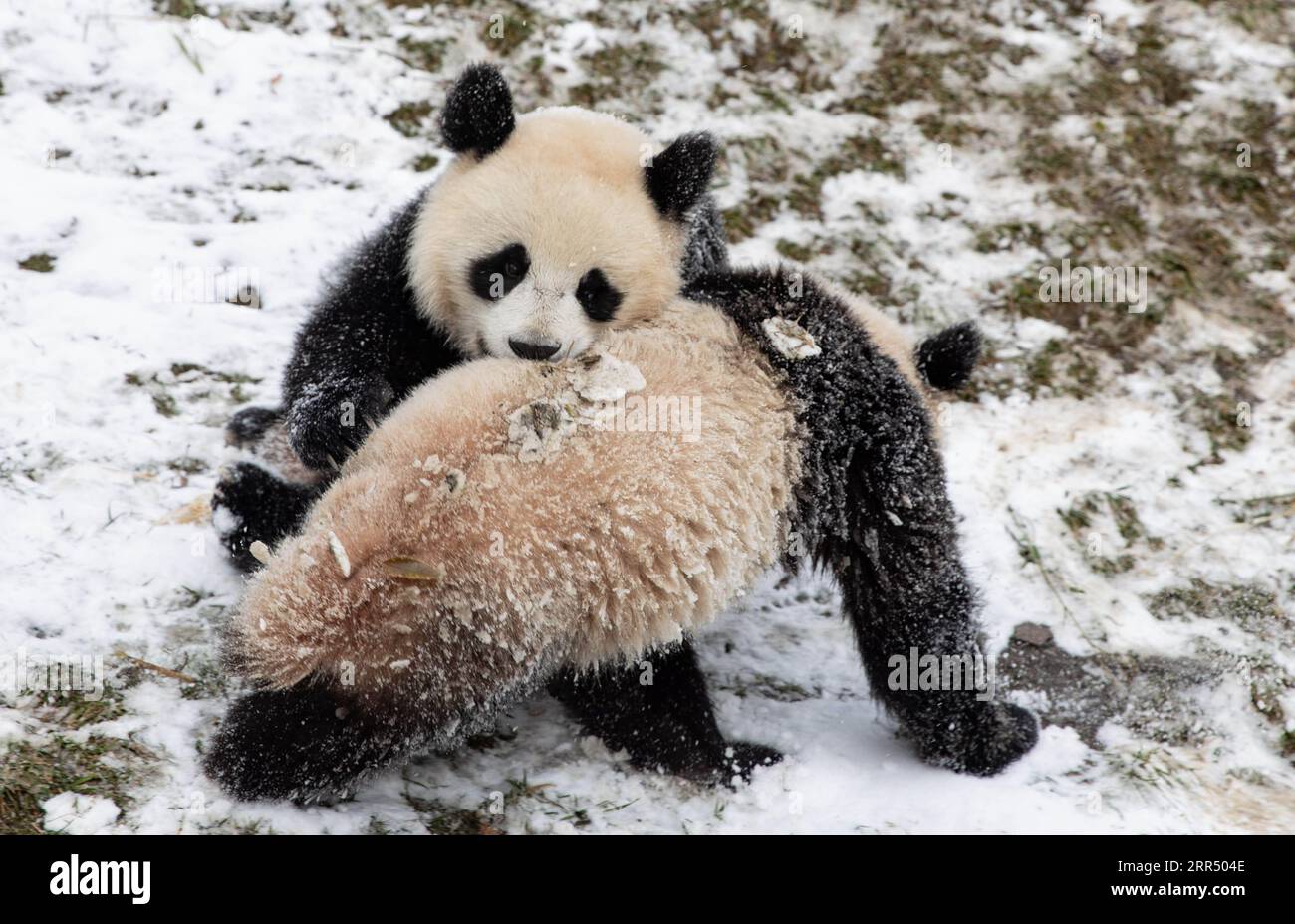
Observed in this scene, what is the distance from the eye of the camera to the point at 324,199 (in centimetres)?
629

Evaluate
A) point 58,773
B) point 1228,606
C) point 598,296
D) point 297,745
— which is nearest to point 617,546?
point 297,745

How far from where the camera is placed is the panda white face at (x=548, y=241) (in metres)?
4.03

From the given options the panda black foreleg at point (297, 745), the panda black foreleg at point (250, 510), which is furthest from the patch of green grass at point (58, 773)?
the panda black foreleg at point (250, 510)

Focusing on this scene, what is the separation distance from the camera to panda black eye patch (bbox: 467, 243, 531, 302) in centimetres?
408

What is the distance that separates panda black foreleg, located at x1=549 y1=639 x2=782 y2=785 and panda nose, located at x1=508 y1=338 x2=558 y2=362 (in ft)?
3.40

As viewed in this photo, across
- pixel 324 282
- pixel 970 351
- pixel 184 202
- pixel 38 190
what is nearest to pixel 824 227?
pixel 970 351

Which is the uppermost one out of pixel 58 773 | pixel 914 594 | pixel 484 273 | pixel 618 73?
pixel 618 73

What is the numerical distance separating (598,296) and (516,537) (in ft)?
4.43

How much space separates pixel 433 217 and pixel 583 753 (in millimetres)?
2035

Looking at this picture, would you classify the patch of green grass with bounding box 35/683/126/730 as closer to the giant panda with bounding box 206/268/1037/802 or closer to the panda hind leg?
the giant panda with bounding box 206/268/1037/802

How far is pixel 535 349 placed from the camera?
378 cm

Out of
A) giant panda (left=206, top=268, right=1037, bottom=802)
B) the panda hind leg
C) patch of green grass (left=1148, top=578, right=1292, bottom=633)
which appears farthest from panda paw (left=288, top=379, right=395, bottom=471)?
patch of green grass (left=1148, top=578, right=1292, bottom=633)

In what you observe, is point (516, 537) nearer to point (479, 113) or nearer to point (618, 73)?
point (479, 113)
